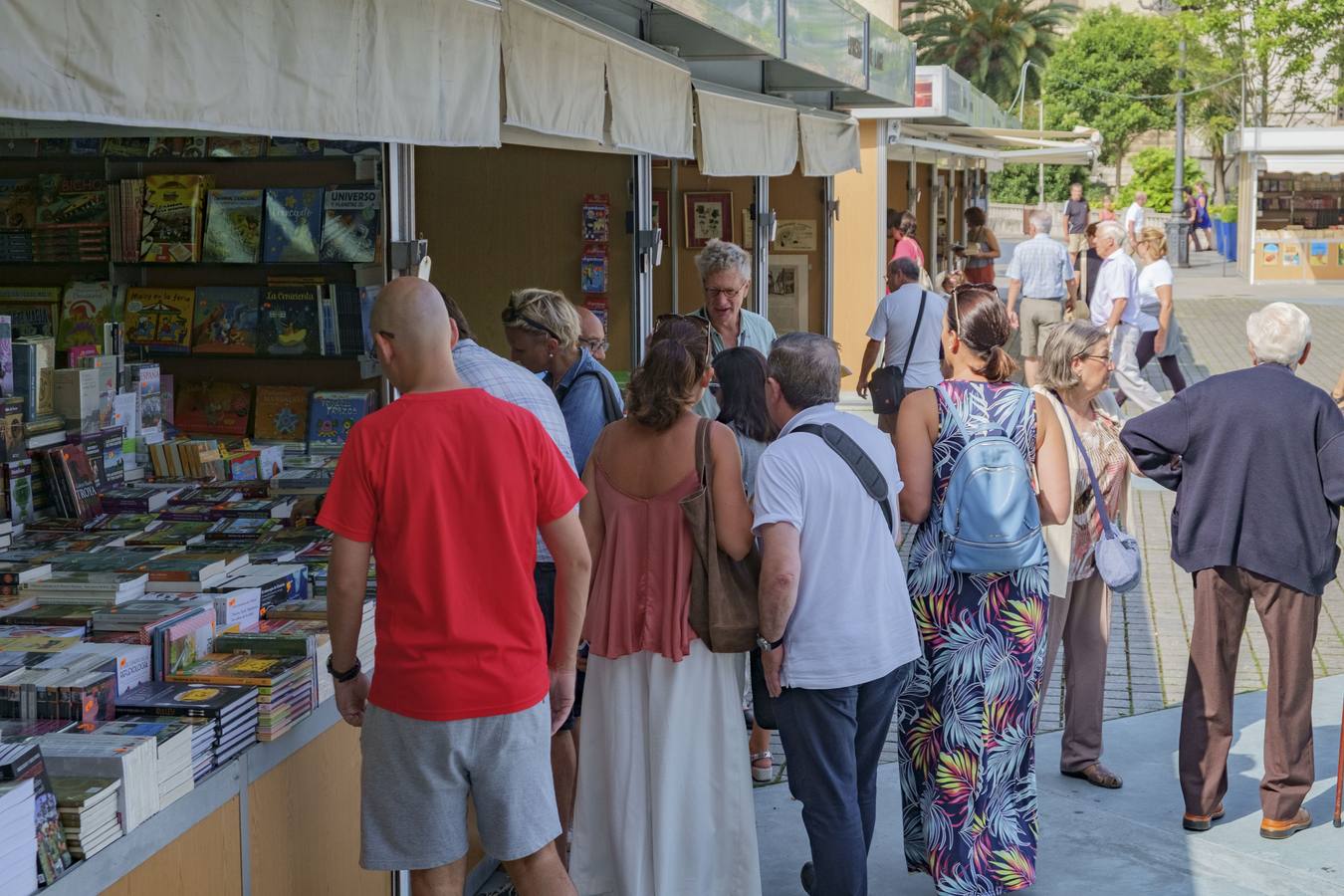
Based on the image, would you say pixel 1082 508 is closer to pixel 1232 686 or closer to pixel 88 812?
pixel 1232 686

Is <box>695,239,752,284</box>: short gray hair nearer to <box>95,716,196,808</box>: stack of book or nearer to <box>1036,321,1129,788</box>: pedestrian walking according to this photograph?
<box>1036,321,1129,788</box>: pedestrian walking

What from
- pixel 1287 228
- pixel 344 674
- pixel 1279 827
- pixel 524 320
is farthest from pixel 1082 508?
pixel 1287 228

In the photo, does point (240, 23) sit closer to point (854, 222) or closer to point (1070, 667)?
point (1070, 667)

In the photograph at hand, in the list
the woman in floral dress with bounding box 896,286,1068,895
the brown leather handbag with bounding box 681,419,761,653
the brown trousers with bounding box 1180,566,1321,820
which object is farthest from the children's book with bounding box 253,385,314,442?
the brown trousers with bounding box 1180,566,1321,820

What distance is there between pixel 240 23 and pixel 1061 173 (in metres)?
62.1

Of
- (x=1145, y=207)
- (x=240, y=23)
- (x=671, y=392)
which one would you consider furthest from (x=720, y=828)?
(x=1145, y=207)

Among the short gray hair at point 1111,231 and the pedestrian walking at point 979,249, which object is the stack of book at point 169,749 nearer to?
the short gray hair at point 1111,231

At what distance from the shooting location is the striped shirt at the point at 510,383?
4176mm

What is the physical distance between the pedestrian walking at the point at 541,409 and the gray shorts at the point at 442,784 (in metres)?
0.63

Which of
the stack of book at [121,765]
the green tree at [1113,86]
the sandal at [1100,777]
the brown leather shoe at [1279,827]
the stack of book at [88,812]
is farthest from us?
the green tree at [1113,86]

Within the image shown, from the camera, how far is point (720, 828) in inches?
168

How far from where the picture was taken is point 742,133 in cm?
855

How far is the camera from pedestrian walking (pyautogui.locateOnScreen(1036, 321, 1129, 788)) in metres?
5.12

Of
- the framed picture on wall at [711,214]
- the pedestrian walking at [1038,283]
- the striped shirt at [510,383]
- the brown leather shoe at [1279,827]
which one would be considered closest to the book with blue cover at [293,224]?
the striped shirt at [510,383]
